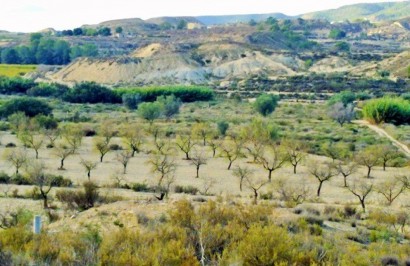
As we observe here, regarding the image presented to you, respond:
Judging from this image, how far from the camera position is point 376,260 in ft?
54.6

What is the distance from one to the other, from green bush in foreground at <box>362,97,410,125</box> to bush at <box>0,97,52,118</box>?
112 ft

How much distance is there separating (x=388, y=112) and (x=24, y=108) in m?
37.7

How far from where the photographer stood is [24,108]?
65625 mm

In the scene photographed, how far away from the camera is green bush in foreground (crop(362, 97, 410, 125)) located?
63.4 metres

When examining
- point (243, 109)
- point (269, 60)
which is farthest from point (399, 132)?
point (269, 60)

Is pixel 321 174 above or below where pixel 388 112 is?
above

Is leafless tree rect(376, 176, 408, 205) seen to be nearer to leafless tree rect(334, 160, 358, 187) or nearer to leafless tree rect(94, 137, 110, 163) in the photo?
leafless tree rect(334, 160, 358, 187)

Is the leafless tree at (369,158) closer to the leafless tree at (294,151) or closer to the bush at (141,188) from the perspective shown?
the leafless tree at (294,151)

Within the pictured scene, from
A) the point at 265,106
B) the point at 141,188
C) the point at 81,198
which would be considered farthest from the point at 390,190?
the point at 265,106

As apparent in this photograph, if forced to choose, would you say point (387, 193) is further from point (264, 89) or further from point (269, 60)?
point (269, 60)

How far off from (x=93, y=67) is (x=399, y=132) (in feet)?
246

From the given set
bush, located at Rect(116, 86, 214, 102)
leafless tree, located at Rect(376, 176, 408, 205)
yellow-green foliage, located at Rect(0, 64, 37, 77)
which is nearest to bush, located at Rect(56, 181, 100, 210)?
leafless tree, located at Rect(376, 176, 408, 205)

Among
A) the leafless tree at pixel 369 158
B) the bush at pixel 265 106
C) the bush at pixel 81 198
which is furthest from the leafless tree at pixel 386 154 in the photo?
the bush at pixel 265 106

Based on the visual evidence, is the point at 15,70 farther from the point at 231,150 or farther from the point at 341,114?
the point at 231,150
